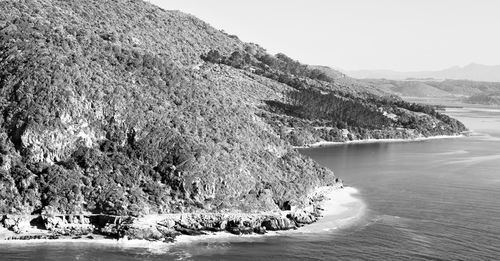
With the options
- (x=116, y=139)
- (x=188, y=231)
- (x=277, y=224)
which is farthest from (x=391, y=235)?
(x=116, y=139)

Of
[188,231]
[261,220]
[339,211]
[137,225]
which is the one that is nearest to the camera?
[137,225]

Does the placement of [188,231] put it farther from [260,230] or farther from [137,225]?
[260,230]

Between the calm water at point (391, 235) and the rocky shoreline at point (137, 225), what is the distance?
8.82 feet

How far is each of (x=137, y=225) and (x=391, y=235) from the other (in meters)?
33.2

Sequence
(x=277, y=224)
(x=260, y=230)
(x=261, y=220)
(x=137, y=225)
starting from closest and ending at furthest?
(x=137, y=225)
(x=260, y=230)
(x=277, y=224)
(x=261, y=220)

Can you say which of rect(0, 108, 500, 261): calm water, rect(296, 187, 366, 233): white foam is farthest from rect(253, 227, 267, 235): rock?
rect(296, 187, 366, 233): white foam

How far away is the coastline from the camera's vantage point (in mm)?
74688

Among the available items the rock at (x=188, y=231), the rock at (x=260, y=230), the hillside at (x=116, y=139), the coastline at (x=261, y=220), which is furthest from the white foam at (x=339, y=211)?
the rock at (x=188, y=231)

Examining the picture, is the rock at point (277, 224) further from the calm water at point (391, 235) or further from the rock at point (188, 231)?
the rock at point (188, 231)

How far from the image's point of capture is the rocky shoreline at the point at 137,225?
75.4m

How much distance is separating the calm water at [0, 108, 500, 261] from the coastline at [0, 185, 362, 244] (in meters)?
1.40

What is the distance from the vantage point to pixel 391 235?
81188 millimetres

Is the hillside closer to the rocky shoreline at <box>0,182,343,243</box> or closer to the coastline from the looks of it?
the rocky shoreline at <box>0,182,343,243</box>

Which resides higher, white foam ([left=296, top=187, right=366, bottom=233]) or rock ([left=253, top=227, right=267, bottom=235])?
white foam ([left=296, top=187, right=366, bottom=233])
